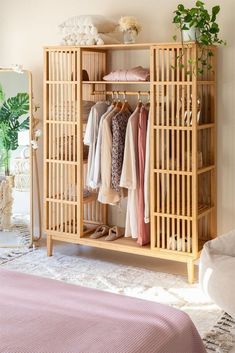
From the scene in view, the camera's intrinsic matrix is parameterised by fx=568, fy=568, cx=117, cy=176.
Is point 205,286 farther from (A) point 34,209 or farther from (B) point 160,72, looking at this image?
(A) point 34,209

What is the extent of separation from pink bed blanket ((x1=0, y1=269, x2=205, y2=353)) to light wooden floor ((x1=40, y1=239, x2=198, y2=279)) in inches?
84.8

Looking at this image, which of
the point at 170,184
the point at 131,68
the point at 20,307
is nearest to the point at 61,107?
the point at 131,68

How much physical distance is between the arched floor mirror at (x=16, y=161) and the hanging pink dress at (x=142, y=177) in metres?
1.21

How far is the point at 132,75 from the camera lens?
4.54 metres

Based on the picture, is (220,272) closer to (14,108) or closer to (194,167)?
(194,167)

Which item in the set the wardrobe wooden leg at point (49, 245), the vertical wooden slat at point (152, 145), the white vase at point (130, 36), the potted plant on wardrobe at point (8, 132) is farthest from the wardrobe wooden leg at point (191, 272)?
the potted plant on wardrobe at point (8, 132)

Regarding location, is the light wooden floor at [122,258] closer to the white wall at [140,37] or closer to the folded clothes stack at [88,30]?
the white wall at [140,37]

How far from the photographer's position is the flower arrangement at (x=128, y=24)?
4582 mm

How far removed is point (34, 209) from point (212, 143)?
202cm

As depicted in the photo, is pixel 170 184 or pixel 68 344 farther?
pixel 170 184

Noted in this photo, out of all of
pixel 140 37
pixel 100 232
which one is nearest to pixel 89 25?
pixel 140 37

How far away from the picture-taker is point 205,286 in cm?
344

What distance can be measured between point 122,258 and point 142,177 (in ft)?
2.71

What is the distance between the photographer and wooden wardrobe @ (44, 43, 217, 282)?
428cm
